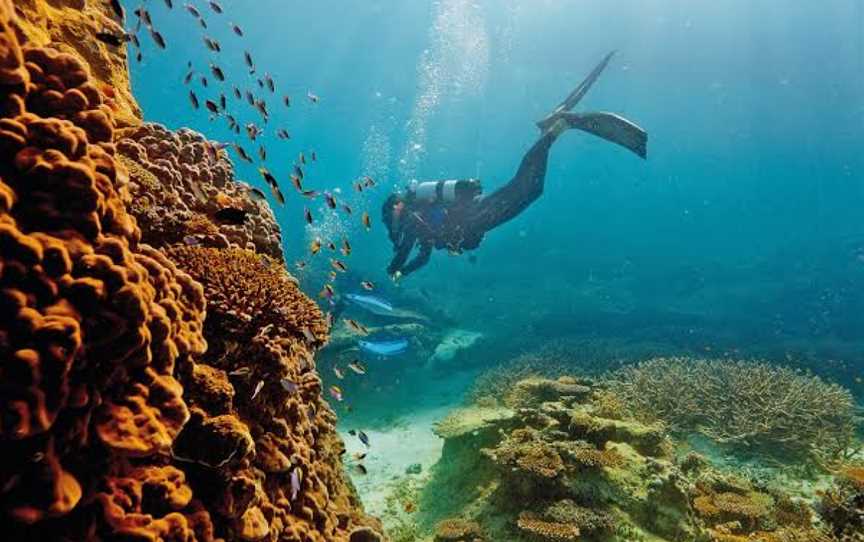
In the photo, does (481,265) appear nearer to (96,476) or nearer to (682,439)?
(682,439)

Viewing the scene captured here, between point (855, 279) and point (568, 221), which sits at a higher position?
point (568, 221)

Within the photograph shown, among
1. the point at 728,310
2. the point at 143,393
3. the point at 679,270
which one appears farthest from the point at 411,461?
the point at 679,270

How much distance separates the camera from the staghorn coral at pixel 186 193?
348 centimetres

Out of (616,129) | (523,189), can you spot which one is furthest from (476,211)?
(616,129)

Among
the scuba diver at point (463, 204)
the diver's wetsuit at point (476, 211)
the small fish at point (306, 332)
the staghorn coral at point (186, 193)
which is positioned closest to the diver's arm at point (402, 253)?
the scuba diver at point (463, 204)

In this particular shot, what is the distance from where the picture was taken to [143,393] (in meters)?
2.12

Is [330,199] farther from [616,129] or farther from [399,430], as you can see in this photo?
[616,129]

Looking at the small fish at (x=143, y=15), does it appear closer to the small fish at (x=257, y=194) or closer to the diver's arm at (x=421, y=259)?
the small fish at (x=257, y=194)

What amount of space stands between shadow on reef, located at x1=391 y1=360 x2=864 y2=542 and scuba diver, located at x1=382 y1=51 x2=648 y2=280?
19.4 ft

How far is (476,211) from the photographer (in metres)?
13.8

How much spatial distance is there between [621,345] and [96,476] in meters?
17.1

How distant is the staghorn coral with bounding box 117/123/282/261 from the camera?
3477 millimetres

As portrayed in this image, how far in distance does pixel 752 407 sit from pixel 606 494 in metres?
4.50

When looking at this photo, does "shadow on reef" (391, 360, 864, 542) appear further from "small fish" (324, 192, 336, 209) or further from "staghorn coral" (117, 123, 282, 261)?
"staghorn coral" (117, 123, 282, 261)
